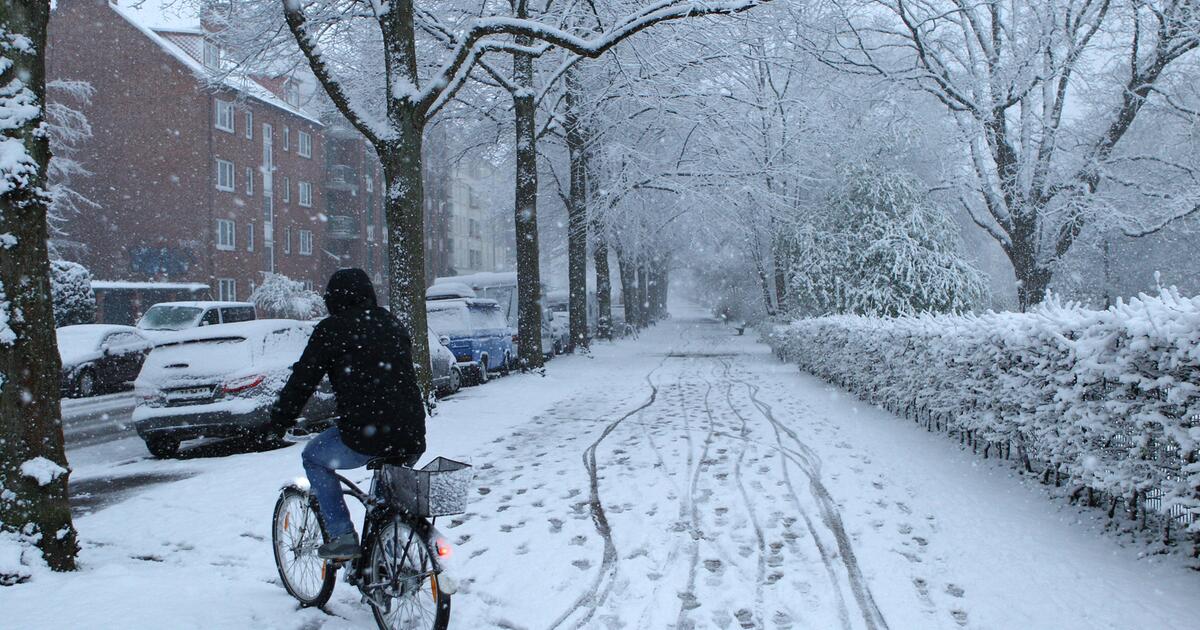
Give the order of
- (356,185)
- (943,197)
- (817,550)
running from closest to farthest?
Answer: (817,550) < (943,197) < (356,185)

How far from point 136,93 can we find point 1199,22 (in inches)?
1517

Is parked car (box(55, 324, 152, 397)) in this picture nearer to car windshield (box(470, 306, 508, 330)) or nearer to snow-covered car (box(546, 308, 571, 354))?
car windshield (box(470, 306, 508, 330))

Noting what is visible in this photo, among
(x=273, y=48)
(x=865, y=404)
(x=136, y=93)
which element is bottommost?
(x=865, y=404)

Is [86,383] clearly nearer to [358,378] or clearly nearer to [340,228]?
[358,378]

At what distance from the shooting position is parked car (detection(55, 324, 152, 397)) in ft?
56.2

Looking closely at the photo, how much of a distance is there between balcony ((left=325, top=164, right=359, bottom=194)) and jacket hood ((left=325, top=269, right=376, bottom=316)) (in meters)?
49.4

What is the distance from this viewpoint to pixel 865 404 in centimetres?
1436

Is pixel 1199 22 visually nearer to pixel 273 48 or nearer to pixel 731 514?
pixel 731 514

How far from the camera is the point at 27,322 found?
4781 millimetres

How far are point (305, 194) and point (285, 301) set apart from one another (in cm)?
1533

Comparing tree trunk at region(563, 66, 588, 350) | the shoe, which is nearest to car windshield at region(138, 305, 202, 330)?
tree trunk at region(563, 66, 588, 350)

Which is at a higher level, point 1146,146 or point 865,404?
point 1146,146

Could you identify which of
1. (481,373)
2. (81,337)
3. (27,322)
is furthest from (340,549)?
(81,337)

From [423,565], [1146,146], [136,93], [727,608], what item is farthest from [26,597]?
[136,93]
